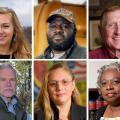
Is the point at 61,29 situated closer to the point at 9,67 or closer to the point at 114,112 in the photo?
the point at 9,67

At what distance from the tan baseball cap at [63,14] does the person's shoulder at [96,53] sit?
0.16 metres

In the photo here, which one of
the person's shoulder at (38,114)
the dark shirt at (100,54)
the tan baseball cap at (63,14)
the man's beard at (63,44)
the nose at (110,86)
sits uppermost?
the tan baseball cap at (63,14)

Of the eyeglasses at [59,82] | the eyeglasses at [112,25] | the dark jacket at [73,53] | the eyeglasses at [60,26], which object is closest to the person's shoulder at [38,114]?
the eyeglasses at [59,82]

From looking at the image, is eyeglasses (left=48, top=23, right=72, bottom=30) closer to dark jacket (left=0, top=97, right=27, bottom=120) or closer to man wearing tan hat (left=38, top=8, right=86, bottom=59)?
man wearing tan hat (left=38, top=8, right=86, bottom=59)

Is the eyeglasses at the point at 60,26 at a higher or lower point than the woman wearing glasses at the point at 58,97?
higher

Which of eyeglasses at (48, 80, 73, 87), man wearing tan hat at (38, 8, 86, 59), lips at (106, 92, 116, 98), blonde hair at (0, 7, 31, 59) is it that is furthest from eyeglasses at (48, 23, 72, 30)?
lips at (106, 92, 116, 98)

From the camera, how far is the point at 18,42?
143 cm

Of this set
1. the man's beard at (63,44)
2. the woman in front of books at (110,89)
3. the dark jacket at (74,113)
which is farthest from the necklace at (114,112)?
the man's beard at (63,44)

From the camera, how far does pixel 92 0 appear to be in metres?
1.42

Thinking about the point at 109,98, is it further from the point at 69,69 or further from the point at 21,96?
the point at 21,96

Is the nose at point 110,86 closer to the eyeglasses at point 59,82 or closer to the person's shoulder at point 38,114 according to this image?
the eyeglasses at point 59,82

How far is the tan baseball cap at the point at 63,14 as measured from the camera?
1.42 meters

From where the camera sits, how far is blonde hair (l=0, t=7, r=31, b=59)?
142 centimetres

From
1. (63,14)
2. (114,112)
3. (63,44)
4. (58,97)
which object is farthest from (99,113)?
(63,14)
